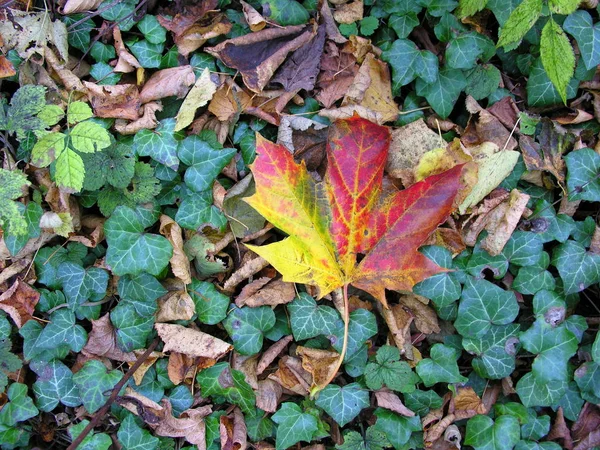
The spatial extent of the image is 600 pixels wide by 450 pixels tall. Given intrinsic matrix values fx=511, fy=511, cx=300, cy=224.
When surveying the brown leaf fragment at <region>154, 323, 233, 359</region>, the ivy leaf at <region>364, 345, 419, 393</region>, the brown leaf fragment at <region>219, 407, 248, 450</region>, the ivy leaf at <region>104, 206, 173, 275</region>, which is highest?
the ivy leaf at <region>104, 206, 173, 275</region>

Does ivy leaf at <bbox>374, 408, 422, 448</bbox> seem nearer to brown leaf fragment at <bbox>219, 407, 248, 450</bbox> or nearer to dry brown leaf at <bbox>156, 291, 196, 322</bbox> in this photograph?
brown leaf fragment at <bbox>219, 407, 248, 450</bbox>

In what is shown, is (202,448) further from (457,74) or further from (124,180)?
(457,74)

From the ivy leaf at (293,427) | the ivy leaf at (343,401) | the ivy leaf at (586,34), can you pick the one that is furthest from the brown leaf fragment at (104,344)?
the ivy leaf at (586,34)

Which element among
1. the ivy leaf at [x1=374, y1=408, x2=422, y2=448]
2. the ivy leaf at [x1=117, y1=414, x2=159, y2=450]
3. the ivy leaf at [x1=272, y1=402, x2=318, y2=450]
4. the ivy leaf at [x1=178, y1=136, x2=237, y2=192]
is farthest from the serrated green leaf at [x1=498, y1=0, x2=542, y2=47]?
the ivy leaf at [x1=117, y1=414, x2=159, y2=450]

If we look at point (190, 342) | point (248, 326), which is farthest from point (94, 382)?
point (248, 326)

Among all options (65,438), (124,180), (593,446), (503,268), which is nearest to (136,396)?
(65,438)
